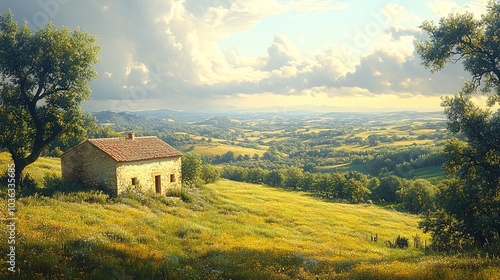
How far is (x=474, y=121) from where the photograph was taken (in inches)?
675

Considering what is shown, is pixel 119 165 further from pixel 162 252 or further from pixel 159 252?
pixel 159 252

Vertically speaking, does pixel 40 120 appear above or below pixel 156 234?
above

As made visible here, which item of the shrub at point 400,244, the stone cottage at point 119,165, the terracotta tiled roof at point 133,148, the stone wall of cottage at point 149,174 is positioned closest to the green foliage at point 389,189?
the shrub at point 400,244

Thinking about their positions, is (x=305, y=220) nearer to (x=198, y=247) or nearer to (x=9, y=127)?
(x=198, y=247)

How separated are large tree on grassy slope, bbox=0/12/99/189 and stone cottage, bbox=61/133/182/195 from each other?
413 cm

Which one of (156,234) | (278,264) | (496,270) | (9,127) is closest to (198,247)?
(156,234)

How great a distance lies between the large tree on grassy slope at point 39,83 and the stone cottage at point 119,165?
13.6 ft

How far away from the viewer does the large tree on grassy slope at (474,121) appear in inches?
659

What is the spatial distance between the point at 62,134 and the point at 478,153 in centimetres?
3000

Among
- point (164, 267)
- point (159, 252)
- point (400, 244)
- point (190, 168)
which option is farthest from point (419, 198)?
point (164, 267)

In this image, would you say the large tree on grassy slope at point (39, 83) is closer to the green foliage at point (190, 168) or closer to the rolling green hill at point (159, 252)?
the rolling green hill at point (159, 252)

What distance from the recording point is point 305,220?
126 ft

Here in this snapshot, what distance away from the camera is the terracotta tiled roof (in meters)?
30.5

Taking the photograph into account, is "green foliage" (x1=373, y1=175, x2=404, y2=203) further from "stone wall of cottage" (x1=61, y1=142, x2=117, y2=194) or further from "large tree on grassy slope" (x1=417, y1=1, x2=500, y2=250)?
"stone wall of cottage" (x1=61, y1=142, x2=117, y2=194)
